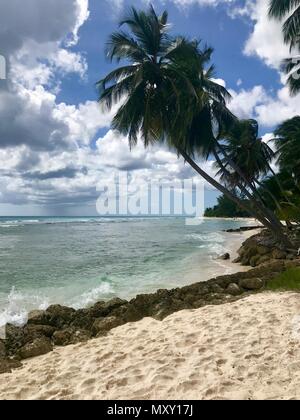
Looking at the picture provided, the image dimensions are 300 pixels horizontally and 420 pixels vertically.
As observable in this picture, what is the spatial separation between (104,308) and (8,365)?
3241 millimetres

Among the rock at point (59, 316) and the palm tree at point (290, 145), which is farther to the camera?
the palm tree at point (290, 145)

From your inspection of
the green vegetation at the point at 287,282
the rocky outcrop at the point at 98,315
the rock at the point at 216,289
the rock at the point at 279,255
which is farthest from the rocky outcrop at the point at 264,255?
the rock at the point at 216,289

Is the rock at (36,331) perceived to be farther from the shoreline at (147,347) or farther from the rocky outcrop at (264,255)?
the rocky outcrop at (264,255)

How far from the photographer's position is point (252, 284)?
31.0 feet

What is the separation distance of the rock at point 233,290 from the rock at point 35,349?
16.5 feet

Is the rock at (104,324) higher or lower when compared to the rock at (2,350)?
higher

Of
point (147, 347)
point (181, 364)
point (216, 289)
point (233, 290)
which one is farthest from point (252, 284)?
point (181, 364)

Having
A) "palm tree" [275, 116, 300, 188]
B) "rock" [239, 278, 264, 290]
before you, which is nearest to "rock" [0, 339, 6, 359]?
"rock" [239, 278, 264, 290]

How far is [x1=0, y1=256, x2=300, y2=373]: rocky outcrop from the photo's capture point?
6.06m

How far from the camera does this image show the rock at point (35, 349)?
575 centimetres

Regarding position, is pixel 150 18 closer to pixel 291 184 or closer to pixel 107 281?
pixel 107 281
